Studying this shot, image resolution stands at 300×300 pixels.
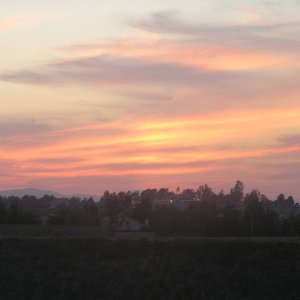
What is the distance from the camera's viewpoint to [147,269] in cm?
3738

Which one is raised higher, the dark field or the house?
the house

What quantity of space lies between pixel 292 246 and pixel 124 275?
11.6m

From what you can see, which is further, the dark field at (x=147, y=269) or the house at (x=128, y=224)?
the house at (x=128, y=224)

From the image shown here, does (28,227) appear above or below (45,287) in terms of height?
above

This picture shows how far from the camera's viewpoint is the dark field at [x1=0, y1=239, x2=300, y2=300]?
34.2m

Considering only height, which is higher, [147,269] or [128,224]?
[128,224]

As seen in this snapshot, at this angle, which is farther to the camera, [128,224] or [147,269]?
[128,224]

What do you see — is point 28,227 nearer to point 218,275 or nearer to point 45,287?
point 45,287

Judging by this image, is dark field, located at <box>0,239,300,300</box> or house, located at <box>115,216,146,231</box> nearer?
dark field, located at <box>0,239,300,300</box>

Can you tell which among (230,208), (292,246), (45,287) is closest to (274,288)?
(292,246)

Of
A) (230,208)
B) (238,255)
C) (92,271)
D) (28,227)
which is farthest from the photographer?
(230,208)

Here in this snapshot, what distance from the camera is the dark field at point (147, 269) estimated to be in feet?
112

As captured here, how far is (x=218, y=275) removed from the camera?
1442 inches

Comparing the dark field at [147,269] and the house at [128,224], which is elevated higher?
the house at [128,224]
